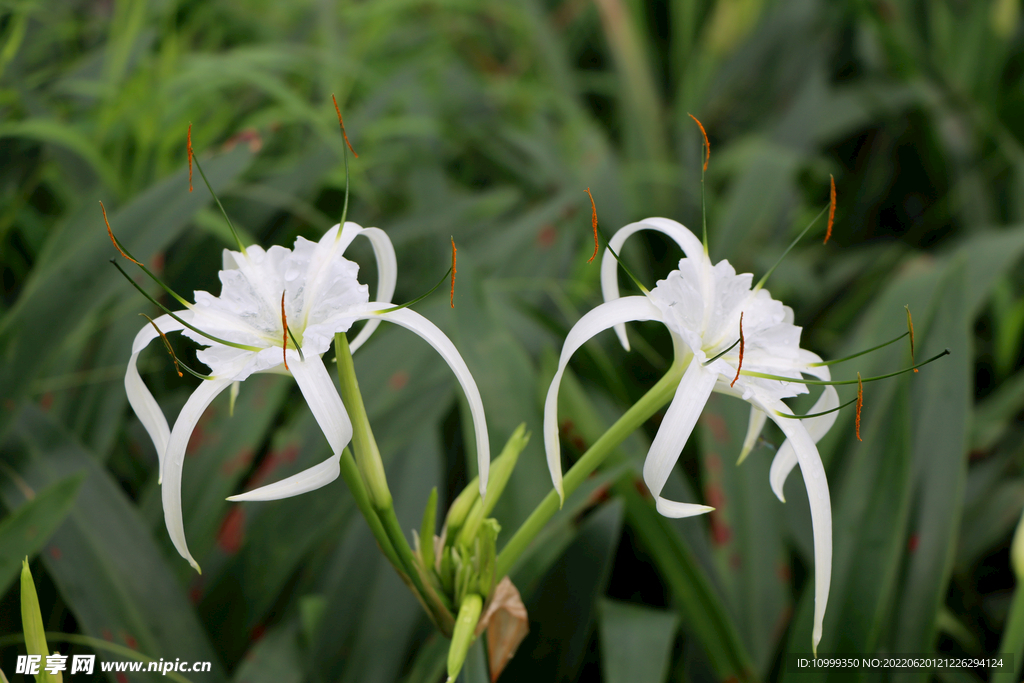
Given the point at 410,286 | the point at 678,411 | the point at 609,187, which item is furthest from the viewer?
the point at 609,187

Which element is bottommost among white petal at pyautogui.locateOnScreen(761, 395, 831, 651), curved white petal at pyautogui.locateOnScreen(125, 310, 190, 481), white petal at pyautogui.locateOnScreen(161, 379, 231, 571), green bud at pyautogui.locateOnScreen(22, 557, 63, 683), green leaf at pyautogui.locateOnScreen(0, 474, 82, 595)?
green bud at pyautogui.locateOnScreen(22, 557, 63, 683)

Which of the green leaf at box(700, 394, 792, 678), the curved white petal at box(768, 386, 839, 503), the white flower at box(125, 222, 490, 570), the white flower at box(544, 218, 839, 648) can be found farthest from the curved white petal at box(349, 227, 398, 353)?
the green leaf at box(700, 394, 792, 678)

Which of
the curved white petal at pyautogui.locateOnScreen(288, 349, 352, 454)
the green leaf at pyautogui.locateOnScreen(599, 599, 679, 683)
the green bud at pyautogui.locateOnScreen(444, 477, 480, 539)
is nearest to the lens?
the curved white petal at pyautogui.locateOnScreen(288, 349, 352, 454)

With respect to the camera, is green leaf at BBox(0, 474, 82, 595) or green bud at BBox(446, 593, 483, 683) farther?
green leaf at BBox(0, 474, 82, 595)

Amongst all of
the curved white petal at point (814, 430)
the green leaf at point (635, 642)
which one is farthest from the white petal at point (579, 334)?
the green leaf at point (635, 642)

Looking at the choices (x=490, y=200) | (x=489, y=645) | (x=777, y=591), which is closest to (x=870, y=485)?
(x=777, y=591)

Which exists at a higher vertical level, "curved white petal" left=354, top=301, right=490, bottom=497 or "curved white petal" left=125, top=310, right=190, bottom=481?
"curved white petal" left=354, top=301, right=490, bottom=497

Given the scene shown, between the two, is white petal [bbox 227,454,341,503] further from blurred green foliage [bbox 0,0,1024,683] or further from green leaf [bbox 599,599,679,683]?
green leaf [bbox 599,599,679,683]

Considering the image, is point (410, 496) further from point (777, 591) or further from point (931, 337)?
point (931, 337)
